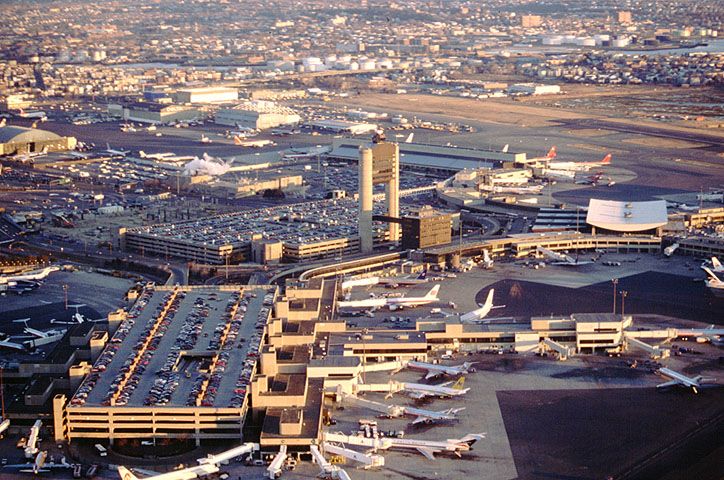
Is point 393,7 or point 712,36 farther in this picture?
point 393,7

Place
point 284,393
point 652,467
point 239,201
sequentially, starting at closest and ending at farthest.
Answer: point 652,467, point 284,393, point 239,201

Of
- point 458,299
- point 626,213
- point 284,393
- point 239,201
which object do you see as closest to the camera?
point 284,393

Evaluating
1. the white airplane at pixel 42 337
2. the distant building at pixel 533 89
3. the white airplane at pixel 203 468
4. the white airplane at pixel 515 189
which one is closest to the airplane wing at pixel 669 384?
the white airplane at pixel 203 468

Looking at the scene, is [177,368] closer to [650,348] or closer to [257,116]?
[650,348]

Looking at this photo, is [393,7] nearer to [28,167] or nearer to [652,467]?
[28,167]

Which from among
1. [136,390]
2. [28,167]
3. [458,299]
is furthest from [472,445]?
[28,167]

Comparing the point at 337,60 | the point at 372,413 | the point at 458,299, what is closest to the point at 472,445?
the point at 372,413

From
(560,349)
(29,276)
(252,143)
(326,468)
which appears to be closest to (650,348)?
(560,349)
